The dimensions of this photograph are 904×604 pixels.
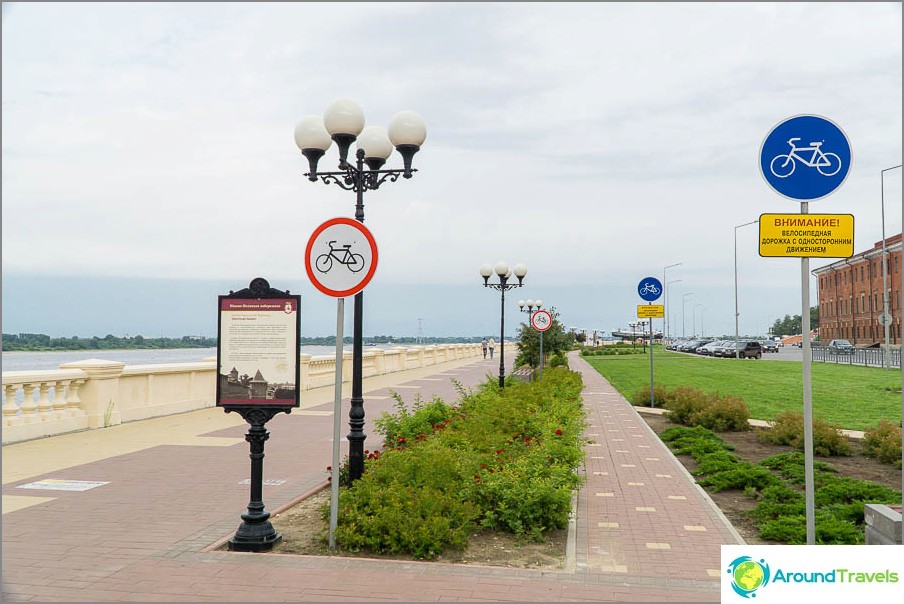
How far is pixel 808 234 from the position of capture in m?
5.18

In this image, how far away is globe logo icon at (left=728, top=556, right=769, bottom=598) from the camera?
4.46 meters

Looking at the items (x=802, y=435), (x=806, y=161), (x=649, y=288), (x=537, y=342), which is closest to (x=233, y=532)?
(x=806, y=161)

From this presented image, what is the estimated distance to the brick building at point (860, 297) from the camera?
227ft

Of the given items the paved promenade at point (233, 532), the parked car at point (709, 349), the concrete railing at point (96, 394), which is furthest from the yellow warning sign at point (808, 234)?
the parked car at point (709, 349)

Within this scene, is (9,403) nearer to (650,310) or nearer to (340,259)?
(340,259)

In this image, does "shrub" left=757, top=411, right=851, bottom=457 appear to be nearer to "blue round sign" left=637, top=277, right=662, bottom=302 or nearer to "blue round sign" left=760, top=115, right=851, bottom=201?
"blue round sign" left=637, top=277, right=662, bottom=302

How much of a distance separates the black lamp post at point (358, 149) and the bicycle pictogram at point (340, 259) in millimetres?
1285

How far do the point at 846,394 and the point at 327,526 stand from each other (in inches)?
766

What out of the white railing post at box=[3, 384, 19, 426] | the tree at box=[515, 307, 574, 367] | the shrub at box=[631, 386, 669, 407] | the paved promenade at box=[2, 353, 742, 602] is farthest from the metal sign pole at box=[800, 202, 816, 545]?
the tree at box=[515, 307, 574, 367]

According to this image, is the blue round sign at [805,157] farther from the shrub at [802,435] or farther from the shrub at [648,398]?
the shrub at [648,398]

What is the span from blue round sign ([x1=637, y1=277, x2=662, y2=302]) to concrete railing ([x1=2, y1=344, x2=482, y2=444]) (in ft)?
36.2

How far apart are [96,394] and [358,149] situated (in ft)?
28.1

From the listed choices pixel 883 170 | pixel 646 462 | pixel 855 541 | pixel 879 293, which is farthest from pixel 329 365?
pixel 879 293

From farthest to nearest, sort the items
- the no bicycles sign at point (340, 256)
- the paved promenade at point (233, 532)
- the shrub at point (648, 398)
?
the shrub at point (648, 398) → the no bicycles sign at point (340, 256) → the paved promenade at point (233, 532)
